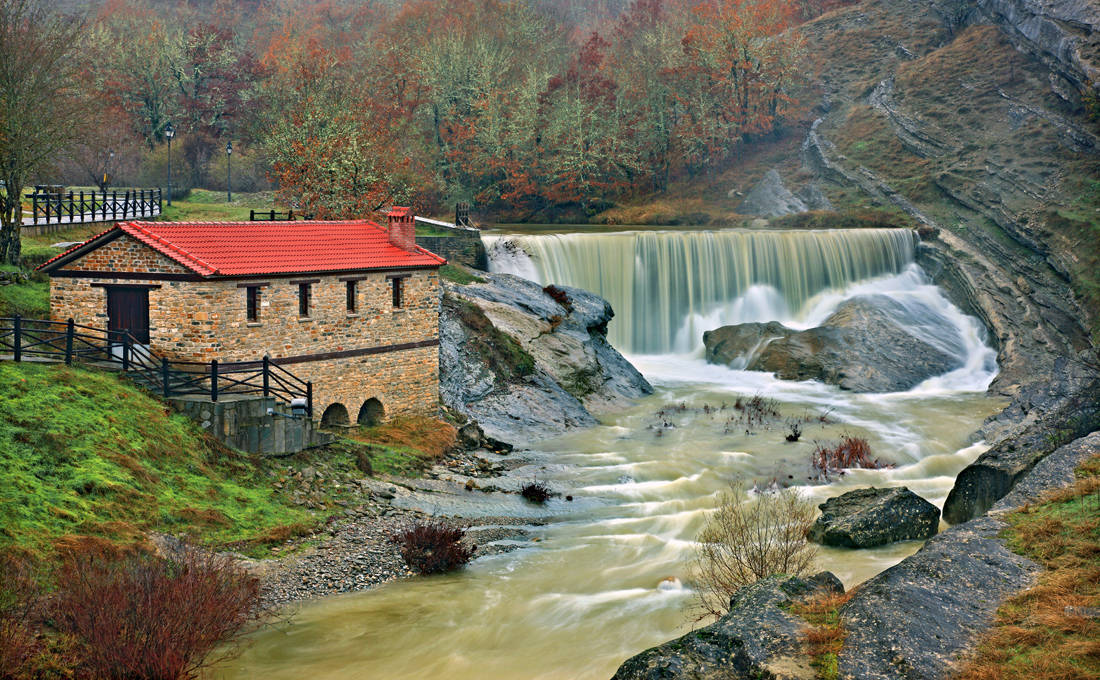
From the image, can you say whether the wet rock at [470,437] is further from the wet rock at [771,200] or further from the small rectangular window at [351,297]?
the wet rock at [771,200]

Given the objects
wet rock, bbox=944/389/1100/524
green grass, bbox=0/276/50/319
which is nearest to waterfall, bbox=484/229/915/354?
green grass, bbox=0/276/50/319

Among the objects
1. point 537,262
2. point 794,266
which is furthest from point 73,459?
point 794,266

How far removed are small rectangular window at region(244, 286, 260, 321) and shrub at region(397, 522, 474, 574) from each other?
7625 millimetres

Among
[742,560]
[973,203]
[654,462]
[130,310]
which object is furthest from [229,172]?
[742,560]

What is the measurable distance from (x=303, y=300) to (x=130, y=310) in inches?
165

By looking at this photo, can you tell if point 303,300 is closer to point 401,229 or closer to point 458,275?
point 401,229

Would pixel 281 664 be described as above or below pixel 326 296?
below

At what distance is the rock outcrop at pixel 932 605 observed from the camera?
12383 millimetres

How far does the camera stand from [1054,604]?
13227 millimetres

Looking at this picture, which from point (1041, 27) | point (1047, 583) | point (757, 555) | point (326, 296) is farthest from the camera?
point (1041, 27)

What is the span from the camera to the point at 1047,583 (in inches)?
549

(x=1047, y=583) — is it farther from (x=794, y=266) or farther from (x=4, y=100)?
(x=794, y=266)

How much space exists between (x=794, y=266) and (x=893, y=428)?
17.7 metres

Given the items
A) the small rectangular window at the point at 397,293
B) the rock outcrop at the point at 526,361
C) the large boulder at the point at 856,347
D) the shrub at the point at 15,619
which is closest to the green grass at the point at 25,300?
the small rectangular window at the point at 397,293
